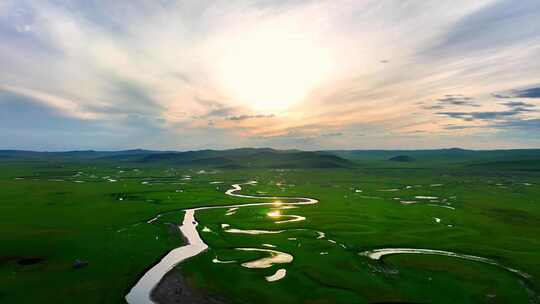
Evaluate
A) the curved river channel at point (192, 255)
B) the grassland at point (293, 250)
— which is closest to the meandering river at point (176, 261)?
the curved river channel at point (192, 255)

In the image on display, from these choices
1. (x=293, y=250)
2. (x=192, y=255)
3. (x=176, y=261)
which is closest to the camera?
(x=176, y=261)

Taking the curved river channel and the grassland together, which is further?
the curved river channel

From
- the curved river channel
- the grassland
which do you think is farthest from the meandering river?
the grassland

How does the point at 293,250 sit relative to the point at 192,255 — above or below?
above

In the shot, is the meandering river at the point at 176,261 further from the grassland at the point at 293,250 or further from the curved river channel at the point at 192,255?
the grassland at the point at 293,250

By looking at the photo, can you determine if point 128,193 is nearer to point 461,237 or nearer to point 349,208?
point 349,208

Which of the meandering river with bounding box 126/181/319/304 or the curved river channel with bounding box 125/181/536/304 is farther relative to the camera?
the curved river channel with bounding box 125/181/536/304

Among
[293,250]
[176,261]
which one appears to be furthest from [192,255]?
[293,250]

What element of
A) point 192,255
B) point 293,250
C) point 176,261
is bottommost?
point 176,261

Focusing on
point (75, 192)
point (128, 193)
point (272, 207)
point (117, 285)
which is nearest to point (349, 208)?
point (272, 207)

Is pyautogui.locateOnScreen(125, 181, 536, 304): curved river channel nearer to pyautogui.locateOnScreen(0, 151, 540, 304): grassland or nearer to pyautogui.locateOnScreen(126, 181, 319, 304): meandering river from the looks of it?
pyautogui.locateOnScreen(126, 181, 319, 304): meandering river

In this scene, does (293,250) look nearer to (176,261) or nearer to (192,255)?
(192,255)
